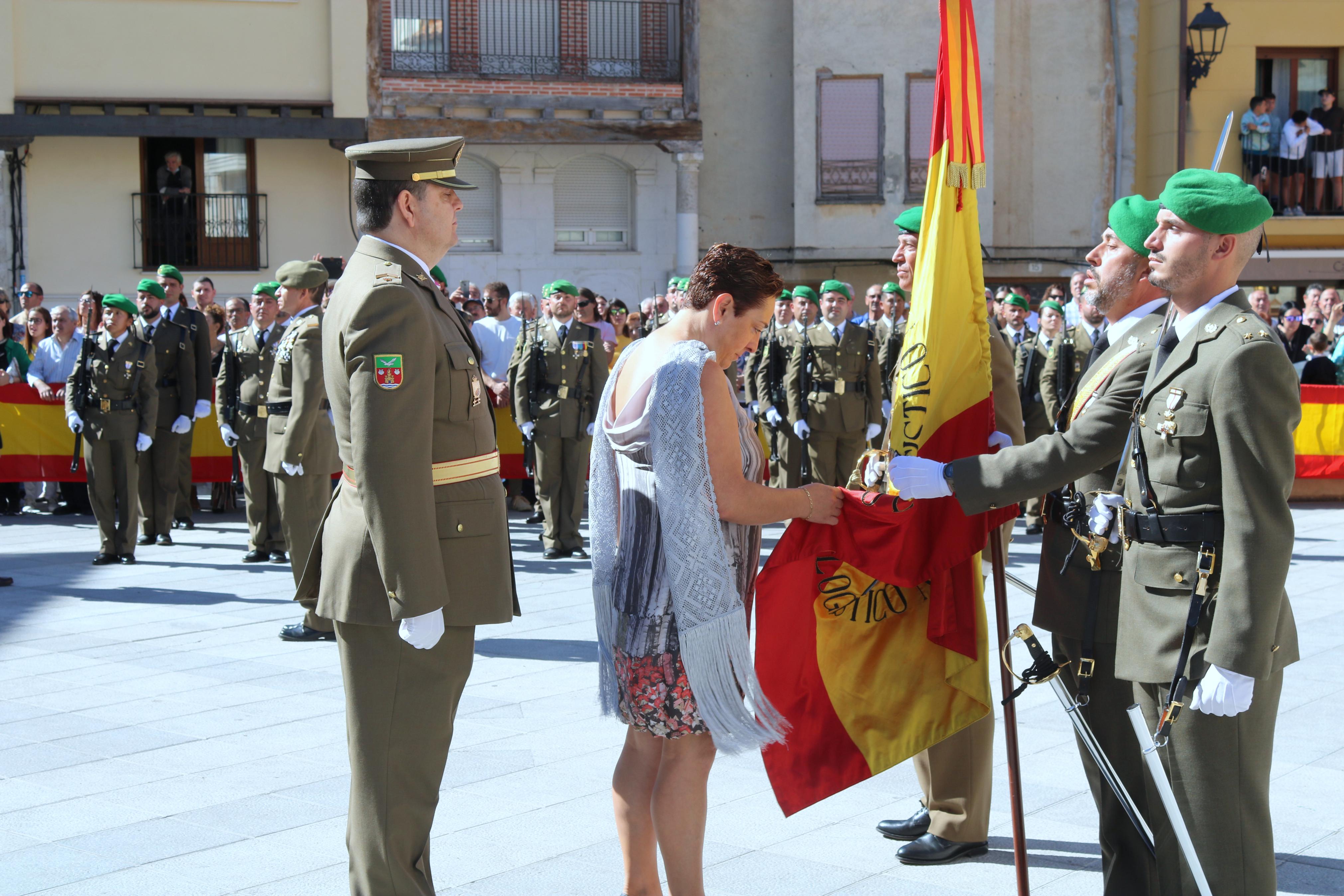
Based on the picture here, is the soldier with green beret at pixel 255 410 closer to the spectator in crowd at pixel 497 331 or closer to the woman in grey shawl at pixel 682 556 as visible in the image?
the spectator in crowd at pixel 497 331

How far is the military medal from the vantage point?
317 centimetres

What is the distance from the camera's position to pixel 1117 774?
12.1ft

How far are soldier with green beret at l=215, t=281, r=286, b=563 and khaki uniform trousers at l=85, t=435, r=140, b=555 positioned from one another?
77cm

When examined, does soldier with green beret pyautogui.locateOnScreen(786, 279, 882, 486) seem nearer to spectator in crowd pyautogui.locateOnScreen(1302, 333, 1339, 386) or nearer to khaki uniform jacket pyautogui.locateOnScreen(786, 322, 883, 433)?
khaki uniform jacket pyautogui.locateOnScreen(786, 322, 883, 433)

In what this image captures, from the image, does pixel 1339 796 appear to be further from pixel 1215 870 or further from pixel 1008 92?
A: pixel 1008 92

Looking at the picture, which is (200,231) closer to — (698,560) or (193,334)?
(193,334)

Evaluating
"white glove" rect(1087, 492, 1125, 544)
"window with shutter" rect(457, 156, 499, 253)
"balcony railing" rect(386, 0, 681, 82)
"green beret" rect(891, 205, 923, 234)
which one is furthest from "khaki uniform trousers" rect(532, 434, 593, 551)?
"balcony railing" rect(386, 0, 681, 82)

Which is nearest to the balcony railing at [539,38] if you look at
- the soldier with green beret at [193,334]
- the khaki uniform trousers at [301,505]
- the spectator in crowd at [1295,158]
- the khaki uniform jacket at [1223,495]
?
the spectator in crowd at [1295,158]

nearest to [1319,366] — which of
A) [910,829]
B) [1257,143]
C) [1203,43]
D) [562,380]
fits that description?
[562,380]

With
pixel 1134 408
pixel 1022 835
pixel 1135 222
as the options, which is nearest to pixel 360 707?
pixel 1022 835

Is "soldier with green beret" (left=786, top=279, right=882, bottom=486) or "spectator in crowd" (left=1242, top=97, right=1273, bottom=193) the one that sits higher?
"spectator in crowd" (left=1242, top=97, right=1273, bottom=193)

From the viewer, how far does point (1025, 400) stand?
1235 centimetres

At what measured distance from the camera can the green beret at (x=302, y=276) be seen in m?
7.90

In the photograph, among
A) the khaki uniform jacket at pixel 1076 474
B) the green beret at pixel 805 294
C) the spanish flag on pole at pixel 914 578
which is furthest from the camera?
the green beret at pixel 805 294
